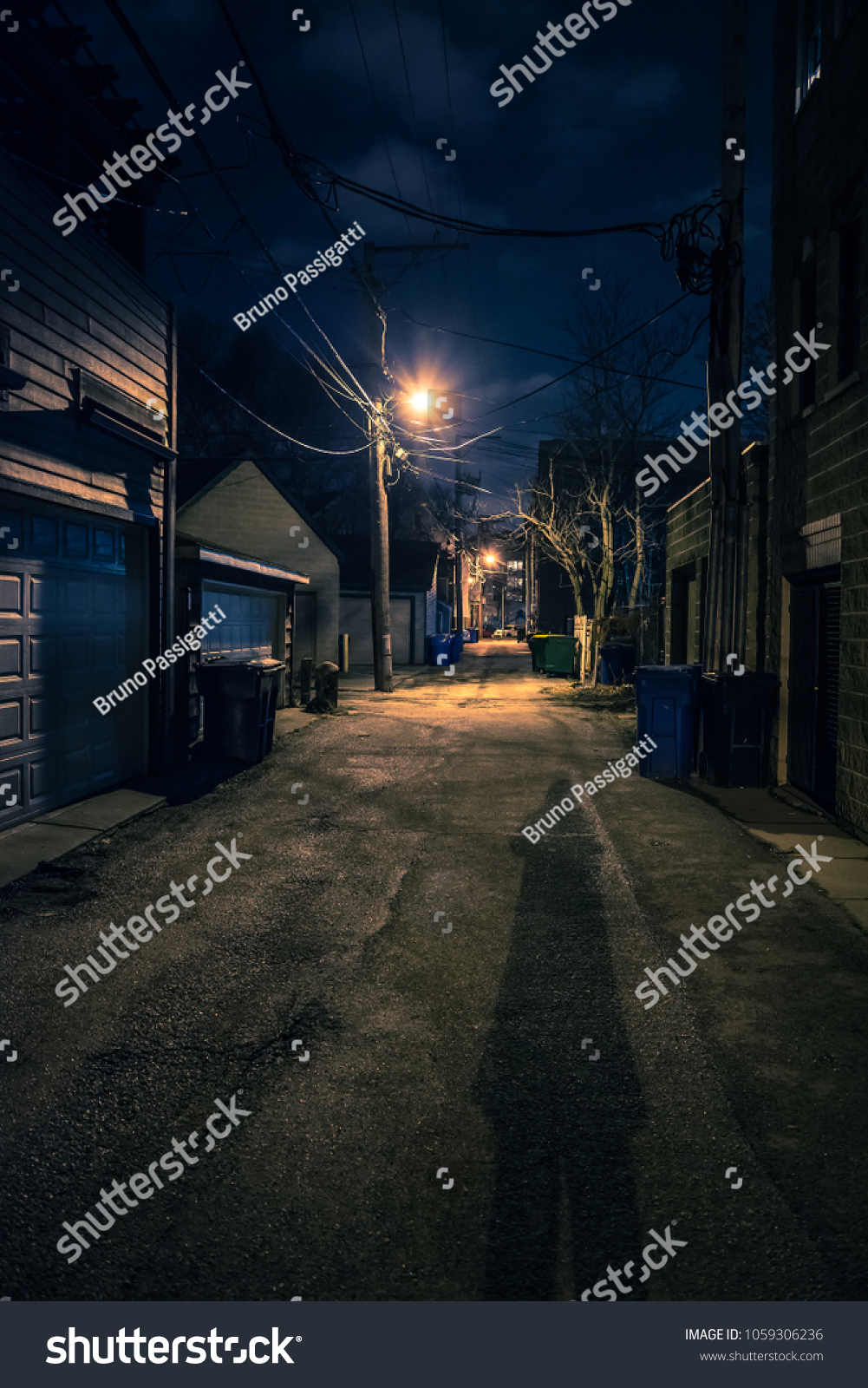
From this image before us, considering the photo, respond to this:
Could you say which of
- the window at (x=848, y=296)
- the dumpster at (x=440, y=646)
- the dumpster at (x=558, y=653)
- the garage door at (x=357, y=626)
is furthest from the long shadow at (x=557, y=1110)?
the dumpster at (x=440, y=646)

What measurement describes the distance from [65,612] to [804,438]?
8.04m

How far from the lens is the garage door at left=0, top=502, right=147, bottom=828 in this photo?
7.52m

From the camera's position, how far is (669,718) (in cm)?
1044

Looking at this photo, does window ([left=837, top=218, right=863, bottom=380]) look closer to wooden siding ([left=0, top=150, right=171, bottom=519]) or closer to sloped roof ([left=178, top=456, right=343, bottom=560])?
wooden siding ([left=0, top=150, right=171, bottom=519])

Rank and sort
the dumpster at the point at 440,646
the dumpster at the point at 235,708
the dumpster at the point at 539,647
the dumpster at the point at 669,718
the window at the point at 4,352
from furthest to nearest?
the dumpster at the point at 440,646
the dumpster at the point at 539,647
the dumpster at the point at 235,708
the dumpster at the point at 669,718
the window at the point at 4,352

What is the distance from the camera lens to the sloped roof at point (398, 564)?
3400 cm

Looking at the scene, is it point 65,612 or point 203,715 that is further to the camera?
point 203,715

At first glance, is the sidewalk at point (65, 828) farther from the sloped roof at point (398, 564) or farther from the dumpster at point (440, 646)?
the dumpster at point (440, 646)

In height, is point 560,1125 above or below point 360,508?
below

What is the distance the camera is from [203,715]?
11742mm

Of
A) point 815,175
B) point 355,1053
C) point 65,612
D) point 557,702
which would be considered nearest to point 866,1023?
point 355,1053

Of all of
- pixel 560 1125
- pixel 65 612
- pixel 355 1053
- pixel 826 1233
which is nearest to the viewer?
pixel 826 1233

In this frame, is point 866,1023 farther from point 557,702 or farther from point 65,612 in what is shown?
point 557,702

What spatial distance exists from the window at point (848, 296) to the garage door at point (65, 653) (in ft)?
25.8
